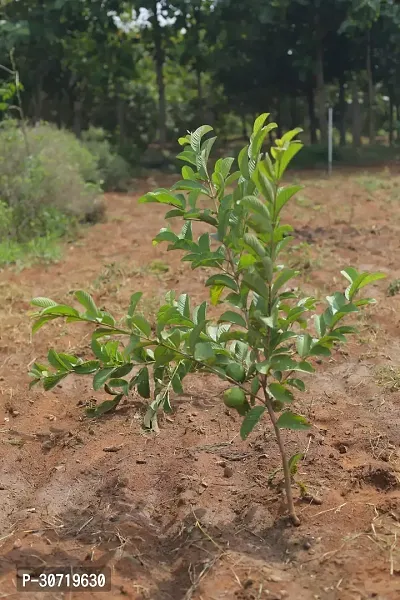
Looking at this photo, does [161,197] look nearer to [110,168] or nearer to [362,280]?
[362,280]

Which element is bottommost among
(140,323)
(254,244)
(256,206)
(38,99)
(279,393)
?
(279,393)

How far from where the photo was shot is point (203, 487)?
101 inches

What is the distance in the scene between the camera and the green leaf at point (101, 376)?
2145 millimetres

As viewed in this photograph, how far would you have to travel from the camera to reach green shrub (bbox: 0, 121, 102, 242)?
7621 millimetres

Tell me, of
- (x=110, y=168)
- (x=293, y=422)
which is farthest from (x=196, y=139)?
(x=110, y=168)

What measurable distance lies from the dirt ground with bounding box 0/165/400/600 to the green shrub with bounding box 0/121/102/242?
327 centimetres

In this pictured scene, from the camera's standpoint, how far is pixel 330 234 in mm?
7410

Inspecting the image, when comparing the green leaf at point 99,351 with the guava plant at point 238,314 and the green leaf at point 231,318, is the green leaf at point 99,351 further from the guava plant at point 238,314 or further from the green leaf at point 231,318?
the green leaf at point 231,318

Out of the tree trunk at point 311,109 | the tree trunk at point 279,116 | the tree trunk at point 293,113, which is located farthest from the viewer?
the tree trunk at point 293,113

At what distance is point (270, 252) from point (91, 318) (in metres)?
0.60

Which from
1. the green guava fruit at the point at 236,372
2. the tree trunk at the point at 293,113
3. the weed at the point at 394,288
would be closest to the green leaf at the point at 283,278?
the green guava fruit at the point at 236,372

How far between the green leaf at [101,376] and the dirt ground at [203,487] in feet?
1.86

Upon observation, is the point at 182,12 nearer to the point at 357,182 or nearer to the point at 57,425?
the point at 357,182

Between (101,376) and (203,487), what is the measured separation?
70 cm
